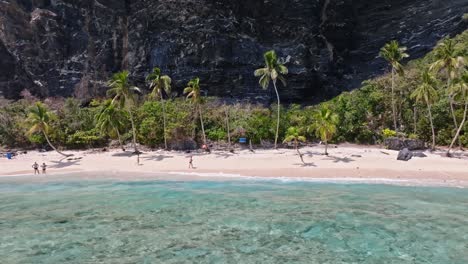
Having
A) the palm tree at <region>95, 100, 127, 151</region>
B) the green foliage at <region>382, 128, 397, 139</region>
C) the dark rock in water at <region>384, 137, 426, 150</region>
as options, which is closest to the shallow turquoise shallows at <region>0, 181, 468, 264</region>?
the dark rock in water at <region>384, 137, 426, 150</region>

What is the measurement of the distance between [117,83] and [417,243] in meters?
35.0

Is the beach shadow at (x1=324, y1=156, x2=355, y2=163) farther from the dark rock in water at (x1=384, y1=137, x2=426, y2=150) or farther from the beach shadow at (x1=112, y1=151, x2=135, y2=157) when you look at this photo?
the beach shadow at (x1=112, y1=151, x2=135, y2=157)

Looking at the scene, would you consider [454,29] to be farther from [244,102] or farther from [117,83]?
[117,83]

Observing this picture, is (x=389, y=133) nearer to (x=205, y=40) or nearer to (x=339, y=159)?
(x=339, y=159)

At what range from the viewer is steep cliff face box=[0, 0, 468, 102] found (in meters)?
58.3

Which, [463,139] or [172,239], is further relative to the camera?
[463,139]

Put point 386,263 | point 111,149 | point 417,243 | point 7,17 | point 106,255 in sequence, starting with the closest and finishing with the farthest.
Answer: point 386,263 → point 106,255 → point 417,243 → point 111,149 → point 7,17

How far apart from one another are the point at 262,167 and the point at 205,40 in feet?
109

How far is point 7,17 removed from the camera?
61906 mm

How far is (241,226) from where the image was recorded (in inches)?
559

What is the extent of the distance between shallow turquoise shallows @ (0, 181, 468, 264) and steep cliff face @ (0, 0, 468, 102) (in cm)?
3803

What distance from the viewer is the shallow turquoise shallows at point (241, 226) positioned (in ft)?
35.9

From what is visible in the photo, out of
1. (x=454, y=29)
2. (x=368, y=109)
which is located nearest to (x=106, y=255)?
(x=368, y=109)

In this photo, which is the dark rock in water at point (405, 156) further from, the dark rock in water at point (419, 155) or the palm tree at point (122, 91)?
the palm tree at point (122, 91)
